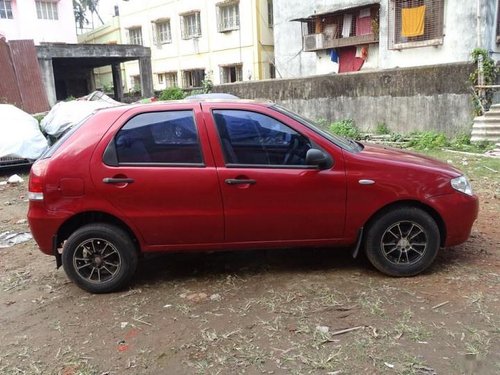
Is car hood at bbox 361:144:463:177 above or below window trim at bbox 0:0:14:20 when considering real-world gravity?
below

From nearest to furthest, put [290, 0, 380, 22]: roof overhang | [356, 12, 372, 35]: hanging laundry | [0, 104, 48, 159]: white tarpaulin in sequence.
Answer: [0, 104, 48, 159]: white tarpaulin → [290, 0, 380, 22]: roof overhang → [356, 12, 372, 35]: hanging laundry

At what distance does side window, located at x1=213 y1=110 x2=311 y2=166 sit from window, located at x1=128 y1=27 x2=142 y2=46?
31.2m

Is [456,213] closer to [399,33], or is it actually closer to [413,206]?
[413,206]

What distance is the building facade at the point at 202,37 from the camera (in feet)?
A: 83.9

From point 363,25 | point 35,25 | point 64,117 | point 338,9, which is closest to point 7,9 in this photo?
point 35,25

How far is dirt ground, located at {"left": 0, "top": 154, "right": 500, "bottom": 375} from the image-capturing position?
303 centimetres

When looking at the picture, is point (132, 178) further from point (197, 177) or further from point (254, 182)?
point (254, 182)

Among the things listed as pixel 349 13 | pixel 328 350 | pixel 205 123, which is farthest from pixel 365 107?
pixel 328 350

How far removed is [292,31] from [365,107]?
1106 centimetres

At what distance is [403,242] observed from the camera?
4.09m

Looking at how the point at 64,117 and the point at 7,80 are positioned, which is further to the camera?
the point at 7,80

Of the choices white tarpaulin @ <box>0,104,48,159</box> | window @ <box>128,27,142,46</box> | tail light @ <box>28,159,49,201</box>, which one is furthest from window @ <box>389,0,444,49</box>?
window @ <box>128,27,142,46</box>

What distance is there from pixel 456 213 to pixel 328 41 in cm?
1799

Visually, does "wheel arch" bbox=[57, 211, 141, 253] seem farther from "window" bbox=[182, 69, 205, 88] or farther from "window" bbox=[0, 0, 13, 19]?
"window" bbox=[0, 0, 13, 19]
